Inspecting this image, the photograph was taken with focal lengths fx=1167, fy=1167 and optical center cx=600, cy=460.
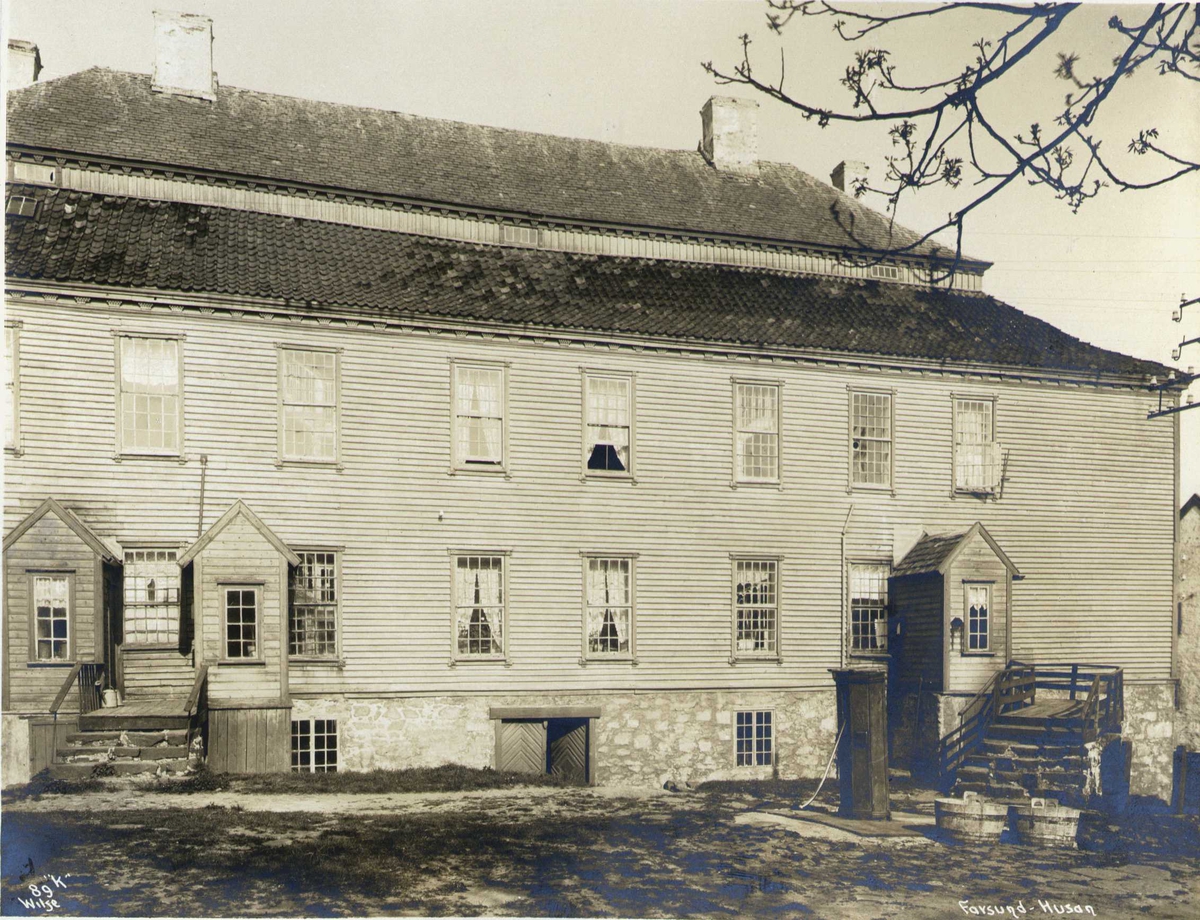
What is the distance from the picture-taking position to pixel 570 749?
1973 centimetres

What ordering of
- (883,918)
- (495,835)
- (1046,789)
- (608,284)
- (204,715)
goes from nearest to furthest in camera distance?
(883,918), (495,835), (204,715), (1046,789), (608,284)

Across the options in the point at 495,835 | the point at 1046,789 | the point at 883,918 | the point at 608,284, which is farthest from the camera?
the point at 608,284

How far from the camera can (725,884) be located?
13.4 meters

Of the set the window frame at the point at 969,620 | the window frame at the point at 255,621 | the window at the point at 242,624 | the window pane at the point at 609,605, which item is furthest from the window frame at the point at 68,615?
the window frame at the point at 969,620

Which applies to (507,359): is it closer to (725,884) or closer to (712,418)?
(712,418)

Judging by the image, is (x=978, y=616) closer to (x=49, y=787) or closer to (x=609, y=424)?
(x=609, y=424)

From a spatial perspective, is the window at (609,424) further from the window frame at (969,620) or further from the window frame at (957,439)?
the window frame at (969,620)

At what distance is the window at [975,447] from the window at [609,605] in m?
6.20

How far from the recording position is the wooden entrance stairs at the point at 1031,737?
63.9 feet

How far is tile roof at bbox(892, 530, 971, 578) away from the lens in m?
20.2

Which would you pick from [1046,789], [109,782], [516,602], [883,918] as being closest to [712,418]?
[516,602]

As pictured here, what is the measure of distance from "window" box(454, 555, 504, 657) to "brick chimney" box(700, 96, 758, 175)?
10.9 meters

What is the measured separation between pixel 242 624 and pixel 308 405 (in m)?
3.52

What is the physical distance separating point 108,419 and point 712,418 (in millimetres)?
9698
